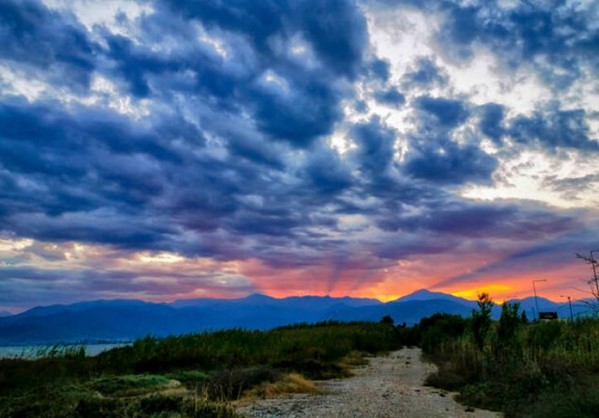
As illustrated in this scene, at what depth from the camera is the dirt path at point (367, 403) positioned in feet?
39.3

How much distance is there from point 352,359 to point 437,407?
17255 mm

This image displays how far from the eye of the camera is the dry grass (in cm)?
1537

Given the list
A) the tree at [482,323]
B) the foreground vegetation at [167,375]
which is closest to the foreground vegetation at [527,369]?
the tree at [482,323]

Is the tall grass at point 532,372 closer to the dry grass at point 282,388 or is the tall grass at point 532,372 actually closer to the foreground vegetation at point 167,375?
the dry grass at point 282,388

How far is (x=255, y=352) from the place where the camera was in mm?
26500

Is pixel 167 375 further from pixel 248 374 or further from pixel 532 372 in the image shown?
pixel 532 372

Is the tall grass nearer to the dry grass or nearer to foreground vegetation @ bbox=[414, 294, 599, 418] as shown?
foreground vegetation @ bbox=[414, 294, 599, 418]

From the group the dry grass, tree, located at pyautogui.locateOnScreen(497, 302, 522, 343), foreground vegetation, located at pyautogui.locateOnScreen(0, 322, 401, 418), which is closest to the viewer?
foreground vegetation, located at pyautogui.locateOnScreen(0, 322, 401, 418)

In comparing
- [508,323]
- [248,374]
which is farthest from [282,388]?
[508,323]

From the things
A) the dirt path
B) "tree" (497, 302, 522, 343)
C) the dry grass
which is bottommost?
the dirt path

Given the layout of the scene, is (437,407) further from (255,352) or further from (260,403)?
(255,352)

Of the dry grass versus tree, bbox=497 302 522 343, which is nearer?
the dry grass

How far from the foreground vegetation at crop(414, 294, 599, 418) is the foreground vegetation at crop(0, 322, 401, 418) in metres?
6.18

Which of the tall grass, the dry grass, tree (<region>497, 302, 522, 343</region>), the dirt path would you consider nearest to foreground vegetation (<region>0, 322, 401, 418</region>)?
the dry grass
